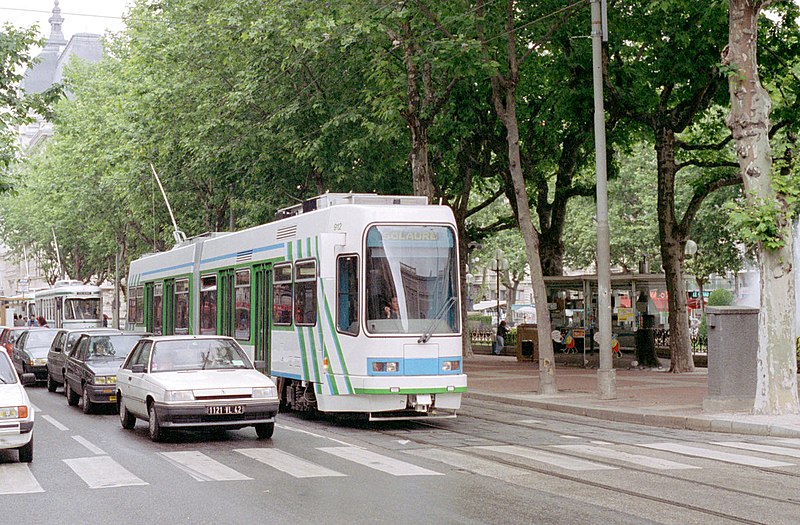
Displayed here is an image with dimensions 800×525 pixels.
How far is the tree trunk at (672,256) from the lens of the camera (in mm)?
28188

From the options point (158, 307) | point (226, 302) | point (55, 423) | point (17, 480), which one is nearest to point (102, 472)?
point (17, 480)

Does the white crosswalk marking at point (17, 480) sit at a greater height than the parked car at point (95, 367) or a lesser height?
lesser

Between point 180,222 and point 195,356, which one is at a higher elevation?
point 180,222

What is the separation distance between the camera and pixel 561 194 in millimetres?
34281

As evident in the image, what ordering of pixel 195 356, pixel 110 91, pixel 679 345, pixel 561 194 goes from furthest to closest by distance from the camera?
pixel 110 91
pixel 561 194
pixel 679 345
pixel 195 356

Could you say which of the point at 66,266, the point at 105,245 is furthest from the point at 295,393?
the point at 66,266

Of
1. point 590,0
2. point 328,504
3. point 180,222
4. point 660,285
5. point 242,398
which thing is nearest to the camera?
point 328,504

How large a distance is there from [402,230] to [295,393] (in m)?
3.91

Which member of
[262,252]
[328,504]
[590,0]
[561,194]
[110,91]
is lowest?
[328,504]

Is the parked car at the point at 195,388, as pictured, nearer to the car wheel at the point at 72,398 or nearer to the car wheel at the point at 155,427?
the car wheel at the point at 155,427

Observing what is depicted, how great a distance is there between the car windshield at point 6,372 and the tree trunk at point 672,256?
61.9 feet

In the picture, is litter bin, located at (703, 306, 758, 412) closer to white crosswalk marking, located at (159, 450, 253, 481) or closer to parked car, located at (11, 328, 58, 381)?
white crosswalk marking, located at (159, 450, 253, 481)

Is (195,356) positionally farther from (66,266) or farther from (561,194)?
(66,266)

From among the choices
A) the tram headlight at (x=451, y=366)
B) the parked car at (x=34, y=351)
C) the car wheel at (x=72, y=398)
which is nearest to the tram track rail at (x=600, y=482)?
the tram headlight at (x=451, y=366)
